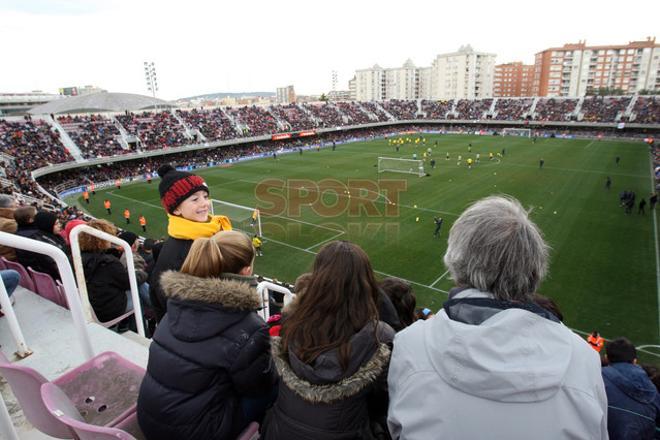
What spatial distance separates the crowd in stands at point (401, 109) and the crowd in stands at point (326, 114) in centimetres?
1486

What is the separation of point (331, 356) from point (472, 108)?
8791 cm

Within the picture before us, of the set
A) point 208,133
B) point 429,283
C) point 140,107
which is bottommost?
point 429,283

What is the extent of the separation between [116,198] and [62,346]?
33.3 meters

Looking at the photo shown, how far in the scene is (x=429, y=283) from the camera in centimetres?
1695

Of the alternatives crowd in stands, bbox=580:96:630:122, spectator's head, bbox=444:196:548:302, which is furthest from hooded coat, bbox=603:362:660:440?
crowd in stands, bbox=580:96:630:122

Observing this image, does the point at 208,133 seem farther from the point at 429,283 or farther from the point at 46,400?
the point at 46,400

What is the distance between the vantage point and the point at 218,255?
286cm

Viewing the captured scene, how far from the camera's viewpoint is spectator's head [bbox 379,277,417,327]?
13.3 feet

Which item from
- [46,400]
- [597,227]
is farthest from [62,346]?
[597,227]

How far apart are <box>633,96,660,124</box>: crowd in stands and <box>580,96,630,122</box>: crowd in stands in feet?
6.19

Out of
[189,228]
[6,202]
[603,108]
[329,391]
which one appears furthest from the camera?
[603,108]

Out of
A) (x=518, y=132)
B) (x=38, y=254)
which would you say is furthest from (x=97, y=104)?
(x=518, y=132)

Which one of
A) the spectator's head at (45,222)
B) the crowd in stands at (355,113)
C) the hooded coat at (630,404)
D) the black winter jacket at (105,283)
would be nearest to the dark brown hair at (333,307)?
the hooded coat at (630,404)

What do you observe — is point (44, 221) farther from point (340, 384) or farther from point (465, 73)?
point (465, 73)
